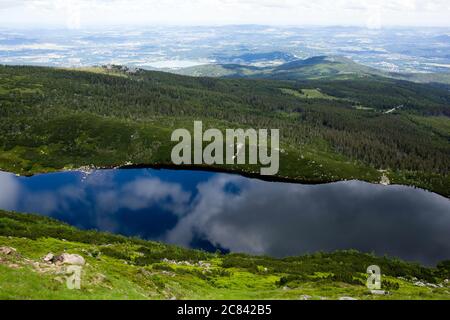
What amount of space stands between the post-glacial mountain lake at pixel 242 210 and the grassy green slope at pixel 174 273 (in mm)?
→ 19758

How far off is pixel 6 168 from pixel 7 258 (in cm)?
15905

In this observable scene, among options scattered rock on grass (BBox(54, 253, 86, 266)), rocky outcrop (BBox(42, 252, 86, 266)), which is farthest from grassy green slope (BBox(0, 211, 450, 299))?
scattered rock on grass (BBox(54, 253, 86, 266))

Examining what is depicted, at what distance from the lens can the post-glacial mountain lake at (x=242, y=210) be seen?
12181 centimetres

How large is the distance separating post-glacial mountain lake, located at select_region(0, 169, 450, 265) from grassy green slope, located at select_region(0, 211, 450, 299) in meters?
19.8

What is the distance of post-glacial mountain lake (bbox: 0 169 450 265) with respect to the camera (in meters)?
122

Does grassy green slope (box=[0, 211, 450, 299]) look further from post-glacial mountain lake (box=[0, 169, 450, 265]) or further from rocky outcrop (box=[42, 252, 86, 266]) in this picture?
post-glacial mountain lake (box=[0, 169, 450, 265])

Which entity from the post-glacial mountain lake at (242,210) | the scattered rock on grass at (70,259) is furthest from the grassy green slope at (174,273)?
the post-glacial mountain lake at (242,210)

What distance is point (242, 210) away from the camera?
146750 millimetres

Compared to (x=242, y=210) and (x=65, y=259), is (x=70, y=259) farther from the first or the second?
(x=242, y=210)

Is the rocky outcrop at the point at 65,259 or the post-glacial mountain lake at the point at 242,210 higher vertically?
the rocky outcrop at the point at 65,259

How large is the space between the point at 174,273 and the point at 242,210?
261 feet

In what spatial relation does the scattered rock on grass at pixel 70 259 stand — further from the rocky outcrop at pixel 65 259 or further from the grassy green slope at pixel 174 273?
the grassy green slope at pixel 174 273
